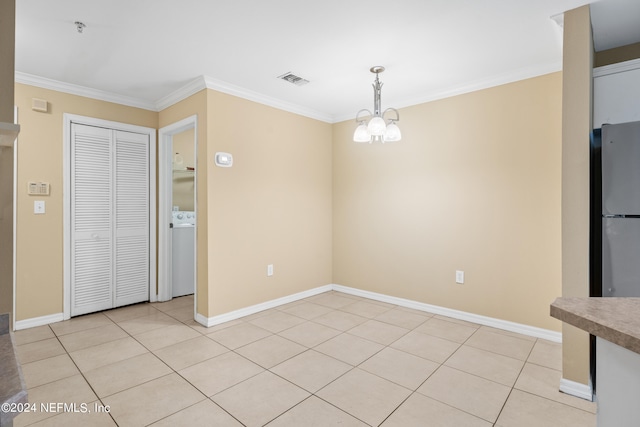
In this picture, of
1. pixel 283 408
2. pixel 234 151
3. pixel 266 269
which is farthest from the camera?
pixel 266 269

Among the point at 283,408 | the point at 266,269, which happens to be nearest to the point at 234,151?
the point at 266,269

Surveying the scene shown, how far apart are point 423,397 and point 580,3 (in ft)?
9.09

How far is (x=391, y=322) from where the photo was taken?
341cm

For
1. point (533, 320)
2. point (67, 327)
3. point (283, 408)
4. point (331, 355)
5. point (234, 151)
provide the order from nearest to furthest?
point (283, 408) < point (331, 355) < point (533, 320) < point (67, 327) < point (234, 151)

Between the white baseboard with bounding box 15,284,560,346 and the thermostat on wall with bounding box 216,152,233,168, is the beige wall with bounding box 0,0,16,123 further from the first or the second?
the white baseboard with bounding box 15,284,560,346

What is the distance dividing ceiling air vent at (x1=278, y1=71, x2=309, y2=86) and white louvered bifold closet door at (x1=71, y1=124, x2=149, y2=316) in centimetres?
205

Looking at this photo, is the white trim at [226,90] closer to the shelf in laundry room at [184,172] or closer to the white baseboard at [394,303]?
the shelf in laundry room at [184,172]

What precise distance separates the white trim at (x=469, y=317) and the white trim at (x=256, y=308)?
480 millimetres

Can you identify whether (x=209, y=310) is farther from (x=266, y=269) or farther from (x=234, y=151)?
(x=234, y=151)

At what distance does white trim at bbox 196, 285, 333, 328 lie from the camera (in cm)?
332

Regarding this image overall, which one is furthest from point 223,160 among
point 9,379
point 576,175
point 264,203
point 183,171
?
point 576,175

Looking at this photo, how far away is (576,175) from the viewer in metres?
2.09

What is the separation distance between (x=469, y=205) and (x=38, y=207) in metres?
4.49

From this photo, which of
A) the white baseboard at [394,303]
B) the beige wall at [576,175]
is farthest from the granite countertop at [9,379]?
the beige wall at [576,175]
